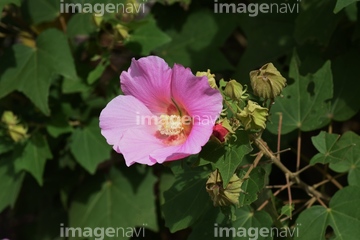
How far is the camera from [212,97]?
1.39m

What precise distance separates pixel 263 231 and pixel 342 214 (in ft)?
0.74

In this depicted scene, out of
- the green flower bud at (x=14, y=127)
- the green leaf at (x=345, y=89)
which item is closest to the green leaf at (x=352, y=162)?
the green leaf at (x=345, y=89)

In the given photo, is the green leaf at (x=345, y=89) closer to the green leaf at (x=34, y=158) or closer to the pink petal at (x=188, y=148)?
the pink petal at (x=188, y=148)

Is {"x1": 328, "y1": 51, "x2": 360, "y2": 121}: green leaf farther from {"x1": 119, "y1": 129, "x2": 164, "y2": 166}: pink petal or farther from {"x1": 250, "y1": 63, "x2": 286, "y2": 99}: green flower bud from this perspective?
{"x1": 119, "y1": 129, "x2": 164, "y2": 166}: pink petal

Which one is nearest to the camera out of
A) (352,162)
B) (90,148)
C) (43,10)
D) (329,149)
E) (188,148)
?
(188,148)

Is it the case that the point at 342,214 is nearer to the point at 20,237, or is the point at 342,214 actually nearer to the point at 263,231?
the point at 263,231

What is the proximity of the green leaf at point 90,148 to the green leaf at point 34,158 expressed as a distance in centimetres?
11

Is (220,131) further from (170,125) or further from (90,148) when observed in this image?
(90,148)

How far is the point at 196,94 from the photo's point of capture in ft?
4.64

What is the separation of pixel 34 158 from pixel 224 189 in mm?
1030

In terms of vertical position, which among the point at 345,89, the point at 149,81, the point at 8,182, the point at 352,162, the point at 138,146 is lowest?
the point at 8,182

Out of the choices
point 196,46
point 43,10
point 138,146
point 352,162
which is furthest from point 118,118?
point 43,10

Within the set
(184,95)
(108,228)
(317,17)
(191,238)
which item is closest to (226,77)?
(317,17)

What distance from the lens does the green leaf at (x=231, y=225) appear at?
1713 mm
